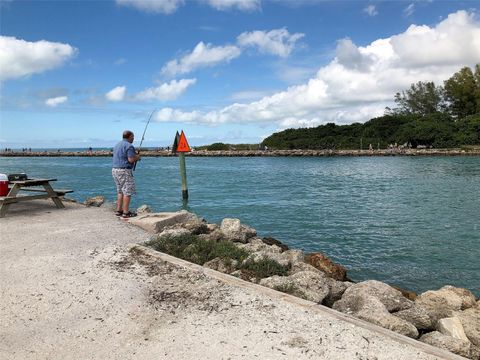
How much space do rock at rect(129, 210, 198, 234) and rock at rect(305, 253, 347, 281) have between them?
295 centimetres

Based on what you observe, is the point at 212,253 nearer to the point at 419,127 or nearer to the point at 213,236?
the point at 213,236

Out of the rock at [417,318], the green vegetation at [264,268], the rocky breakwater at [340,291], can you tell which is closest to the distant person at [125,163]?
the rocky breakwater at [340,291]

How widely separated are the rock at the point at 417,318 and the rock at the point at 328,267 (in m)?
2.45

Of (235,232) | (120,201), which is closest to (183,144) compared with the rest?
(120,201)

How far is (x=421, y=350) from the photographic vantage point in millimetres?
3889

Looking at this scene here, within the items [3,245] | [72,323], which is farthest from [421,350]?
[3,245]

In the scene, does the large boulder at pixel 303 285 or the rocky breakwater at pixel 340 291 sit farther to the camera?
the large boulder at pixel 303 285

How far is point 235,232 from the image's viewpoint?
9.37 m

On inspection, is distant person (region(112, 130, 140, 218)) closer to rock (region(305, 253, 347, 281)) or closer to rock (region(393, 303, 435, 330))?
rock (region(305, 253, 347, 281))

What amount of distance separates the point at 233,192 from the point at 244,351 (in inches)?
870

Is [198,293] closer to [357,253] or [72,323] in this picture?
[72,323]

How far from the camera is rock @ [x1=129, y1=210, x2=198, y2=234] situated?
8747 millimetres

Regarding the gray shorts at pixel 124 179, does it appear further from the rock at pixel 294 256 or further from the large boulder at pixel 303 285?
the large boulder at pixel 303 285

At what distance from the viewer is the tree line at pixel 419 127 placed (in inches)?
3073
